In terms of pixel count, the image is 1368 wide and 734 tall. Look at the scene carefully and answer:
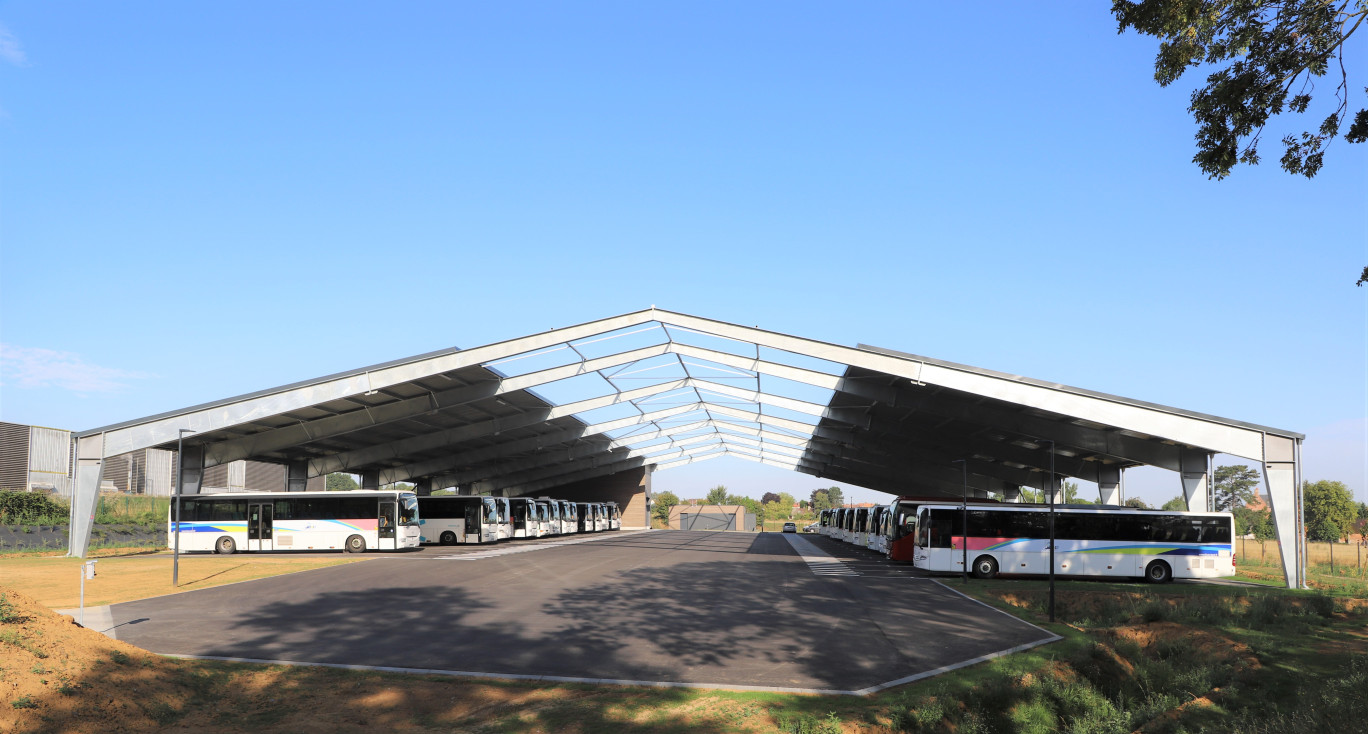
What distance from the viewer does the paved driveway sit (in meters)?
11.9

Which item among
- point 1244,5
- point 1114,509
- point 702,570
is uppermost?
point 1244,5

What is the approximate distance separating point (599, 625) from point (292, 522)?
999 inches

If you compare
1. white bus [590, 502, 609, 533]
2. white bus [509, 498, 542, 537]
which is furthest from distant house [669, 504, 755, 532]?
white bus [509, 498, 542, 537]

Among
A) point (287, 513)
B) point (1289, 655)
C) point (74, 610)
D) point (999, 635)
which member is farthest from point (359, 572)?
point (1289, 655)

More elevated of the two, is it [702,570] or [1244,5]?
[1244,5]

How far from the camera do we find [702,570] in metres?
28.1

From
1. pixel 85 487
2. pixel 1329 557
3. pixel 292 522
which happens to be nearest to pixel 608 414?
pixel 292 522

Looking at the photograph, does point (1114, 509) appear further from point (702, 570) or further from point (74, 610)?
point (74, 610)

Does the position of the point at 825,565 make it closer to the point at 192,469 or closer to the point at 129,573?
the point at 129,573

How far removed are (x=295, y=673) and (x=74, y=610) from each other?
8851 millimetres

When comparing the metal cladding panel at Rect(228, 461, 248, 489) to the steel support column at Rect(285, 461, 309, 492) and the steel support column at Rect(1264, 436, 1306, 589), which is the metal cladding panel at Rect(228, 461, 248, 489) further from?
the steel support column at Rect(1264, 436, 1306, 589)

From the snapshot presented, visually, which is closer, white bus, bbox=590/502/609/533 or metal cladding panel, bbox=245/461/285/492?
white bus, bbox=590/502/609/533

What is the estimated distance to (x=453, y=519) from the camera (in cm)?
4481

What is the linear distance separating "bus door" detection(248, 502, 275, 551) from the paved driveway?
12.2 metres
